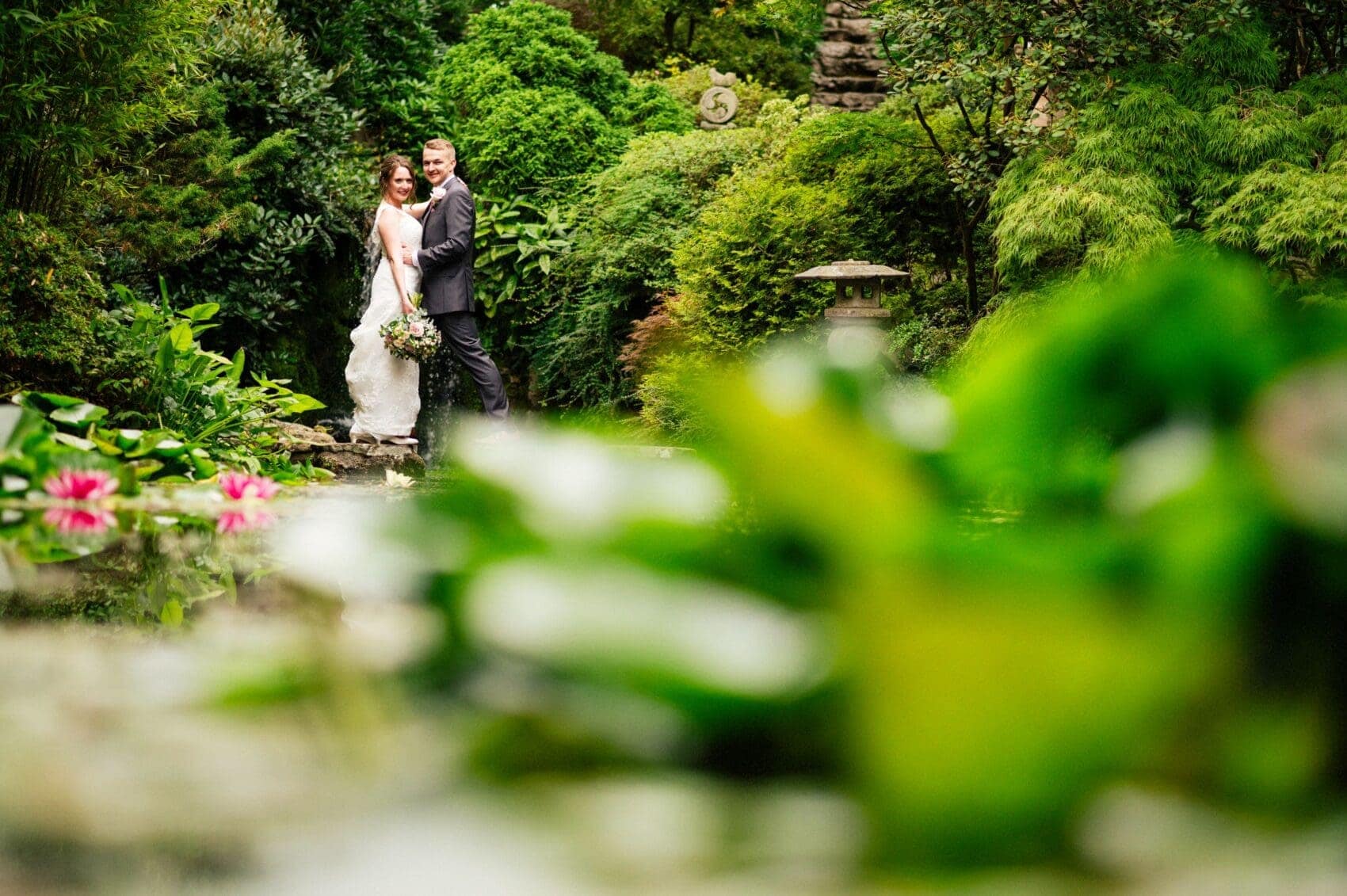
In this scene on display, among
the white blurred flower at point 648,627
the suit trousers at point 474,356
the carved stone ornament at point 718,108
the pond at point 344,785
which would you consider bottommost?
the pond at point 344,785

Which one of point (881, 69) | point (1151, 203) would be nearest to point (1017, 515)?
point (1151, 203)

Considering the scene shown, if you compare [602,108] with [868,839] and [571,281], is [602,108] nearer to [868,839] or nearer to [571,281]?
[571,281]

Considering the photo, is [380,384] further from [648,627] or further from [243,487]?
[648,627]

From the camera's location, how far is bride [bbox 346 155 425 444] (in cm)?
815

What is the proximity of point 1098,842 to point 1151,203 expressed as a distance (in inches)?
240

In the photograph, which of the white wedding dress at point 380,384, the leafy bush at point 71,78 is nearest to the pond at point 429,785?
the leafy bush at point 71,78

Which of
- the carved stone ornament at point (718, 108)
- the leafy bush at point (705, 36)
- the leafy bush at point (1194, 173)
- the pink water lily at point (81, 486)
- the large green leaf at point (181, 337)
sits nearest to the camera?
the pink water lily at point (81, 486)

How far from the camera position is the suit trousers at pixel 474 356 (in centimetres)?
827

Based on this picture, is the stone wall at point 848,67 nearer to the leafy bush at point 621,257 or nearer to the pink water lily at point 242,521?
the leafy bush at point 621,257

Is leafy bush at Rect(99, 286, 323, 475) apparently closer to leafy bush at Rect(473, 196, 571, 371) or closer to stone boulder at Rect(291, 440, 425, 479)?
stone boulder at Rect(291, 440, 425, 479)

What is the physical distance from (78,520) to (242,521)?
108mm

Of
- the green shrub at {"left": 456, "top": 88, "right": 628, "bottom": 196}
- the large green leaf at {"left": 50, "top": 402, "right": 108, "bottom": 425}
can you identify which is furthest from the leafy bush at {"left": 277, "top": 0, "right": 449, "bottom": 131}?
the large green leaf at {"left": 50, "top": 402, "right": 108, "bottom": 425}

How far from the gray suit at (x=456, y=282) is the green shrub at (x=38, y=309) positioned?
3.77 metres

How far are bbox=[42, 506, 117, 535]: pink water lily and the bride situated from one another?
7.59 metres
